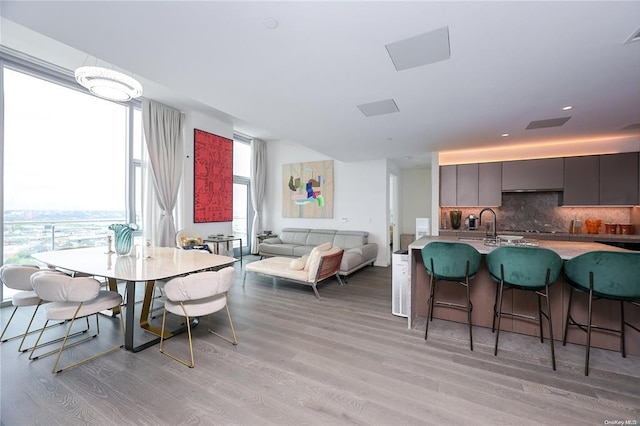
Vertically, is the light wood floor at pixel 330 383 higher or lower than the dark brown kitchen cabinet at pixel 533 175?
lower

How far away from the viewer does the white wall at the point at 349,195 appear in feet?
21.0

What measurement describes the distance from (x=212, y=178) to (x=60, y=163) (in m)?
2.56

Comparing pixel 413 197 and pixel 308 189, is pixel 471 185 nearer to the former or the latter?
pixel 413 197

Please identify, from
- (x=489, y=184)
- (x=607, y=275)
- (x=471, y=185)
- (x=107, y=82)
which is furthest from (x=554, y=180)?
(x=107, y=82)

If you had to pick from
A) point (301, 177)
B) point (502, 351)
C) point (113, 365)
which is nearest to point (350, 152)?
point (301, 177)

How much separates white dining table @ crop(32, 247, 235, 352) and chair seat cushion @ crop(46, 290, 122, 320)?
150 mm

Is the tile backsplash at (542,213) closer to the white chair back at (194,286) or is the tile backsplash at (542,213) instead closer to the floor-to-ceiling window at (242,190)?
the white chair back at (194,286)

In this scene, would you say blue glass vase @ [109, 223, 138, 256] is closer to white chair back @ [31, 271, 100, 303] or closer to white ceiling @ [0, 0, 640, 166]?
white chair back @ [31, 271, 100, 303]

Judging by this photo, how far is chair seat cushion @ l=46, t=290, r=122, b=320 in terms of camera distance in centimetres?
220

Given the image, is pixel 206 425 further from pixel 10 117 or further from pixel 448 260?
pixel 10 117

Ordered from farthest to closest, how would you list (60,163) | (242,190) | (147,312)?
(242,190)
(60,163)
(147,312)

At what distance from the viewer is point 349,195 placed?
22.4 feet

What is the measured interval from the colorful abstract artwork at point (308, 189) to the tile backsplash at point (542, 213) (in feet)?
12.0

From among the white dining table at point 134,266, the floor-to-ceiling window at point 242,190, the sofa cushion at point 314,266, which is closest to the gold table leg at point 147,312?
the white dining table at point 134,266
